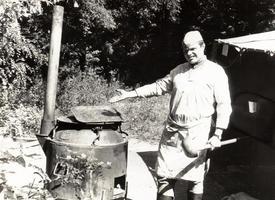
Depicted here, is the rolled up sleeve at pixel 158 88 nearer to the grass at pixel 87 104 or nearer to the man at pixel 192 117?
the man at pixel 192 117

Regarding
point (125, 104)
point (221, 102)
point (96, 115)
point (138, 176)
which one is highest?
point (221, 102)

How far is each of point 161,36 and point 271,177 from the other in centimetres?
1181

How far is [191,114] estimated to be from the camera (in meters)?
4.90

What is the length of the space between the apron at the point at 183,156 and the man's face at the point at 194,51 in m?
0.60

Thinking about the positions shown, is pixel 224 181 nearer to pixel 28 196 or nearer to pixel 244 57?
pixel 244 57

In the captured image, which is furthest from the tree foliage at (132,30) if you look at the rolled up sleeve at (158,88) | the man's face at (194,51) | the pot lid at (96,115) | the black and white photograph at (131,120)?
the man's face at (194,51)

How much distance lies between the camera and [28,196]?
300cm

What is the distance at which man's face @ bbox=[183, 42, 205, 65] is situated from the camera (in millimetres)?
4719

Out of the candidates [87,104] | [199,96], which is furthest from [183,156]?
[87,104]

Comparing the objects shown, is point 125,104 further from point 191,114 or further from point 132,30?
point 191,114

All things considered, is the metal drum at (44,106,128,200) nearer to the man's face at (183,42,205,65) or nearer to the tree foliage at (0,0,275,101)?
the man's face at (183,42,205,65)

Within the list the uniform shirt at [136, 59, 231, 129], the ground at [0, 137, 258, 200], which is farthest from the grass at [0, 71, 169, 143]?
the uniform shirt at [136, 59, 231, 129]

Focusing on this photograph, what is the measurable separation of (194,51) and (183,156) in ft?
3.49

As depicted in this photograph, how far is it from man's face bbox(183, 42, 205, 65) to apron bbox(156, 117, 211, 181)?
60 cm
